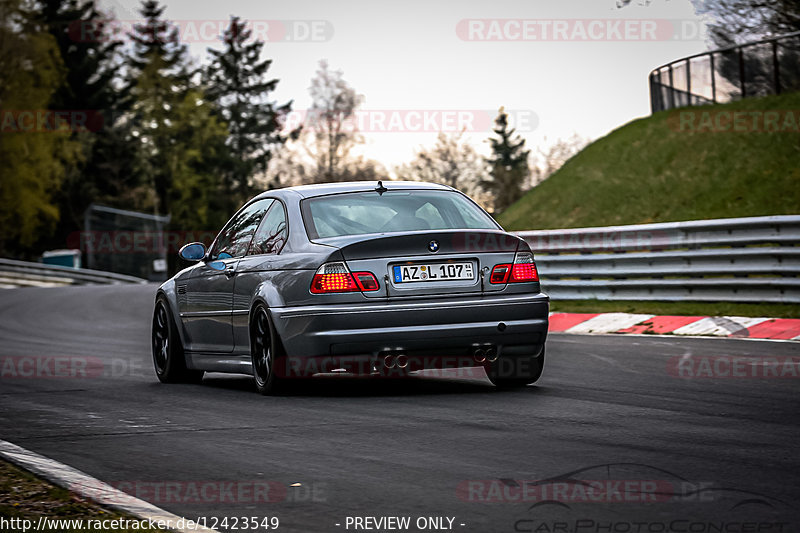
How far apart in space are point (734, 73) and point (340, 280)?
22864mm

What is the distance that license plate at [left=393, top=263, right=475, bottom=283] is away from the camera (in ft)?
28.3

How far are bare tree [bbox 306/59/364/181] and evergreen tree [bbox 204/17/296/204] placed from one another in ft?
22.6

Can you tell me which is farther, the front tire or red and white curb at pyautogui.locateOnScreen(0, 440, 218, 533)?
the front tire

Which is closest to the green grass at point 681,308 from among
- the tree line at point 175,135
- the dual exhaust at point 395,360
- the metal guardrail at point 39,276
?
the dual exhaust at point 395,360

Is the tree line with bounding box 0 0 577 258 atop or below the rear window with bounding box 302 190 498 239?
atop

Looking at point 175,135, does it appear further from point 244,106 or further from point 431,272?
point 431,272

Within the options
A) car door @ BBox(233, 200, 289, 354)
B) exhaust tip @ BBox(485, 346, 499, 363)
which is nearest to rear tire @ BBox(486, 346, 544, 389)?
exhaust tip @ BBox(485, 346, 499, 363)

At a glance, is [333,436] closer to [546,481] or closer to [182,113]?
[546,481]

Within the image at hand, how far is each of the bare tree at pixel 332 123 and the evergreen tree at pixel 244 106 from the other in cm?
690

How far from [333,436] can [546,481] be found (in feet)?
5.95

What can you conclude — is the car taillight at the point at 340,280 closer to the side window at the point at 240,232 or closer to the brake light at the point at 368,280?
the brake light at the point at 368,280

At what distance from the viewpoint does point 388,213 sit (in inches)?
364

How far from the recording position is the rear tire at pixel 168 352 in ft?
35.6

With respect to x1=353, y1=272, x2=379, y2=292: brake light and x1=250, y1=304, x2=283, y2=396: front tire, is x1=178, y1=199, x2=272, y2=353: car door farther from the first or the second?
x1=353, y1=272, x2=379, y2=292: brake light
